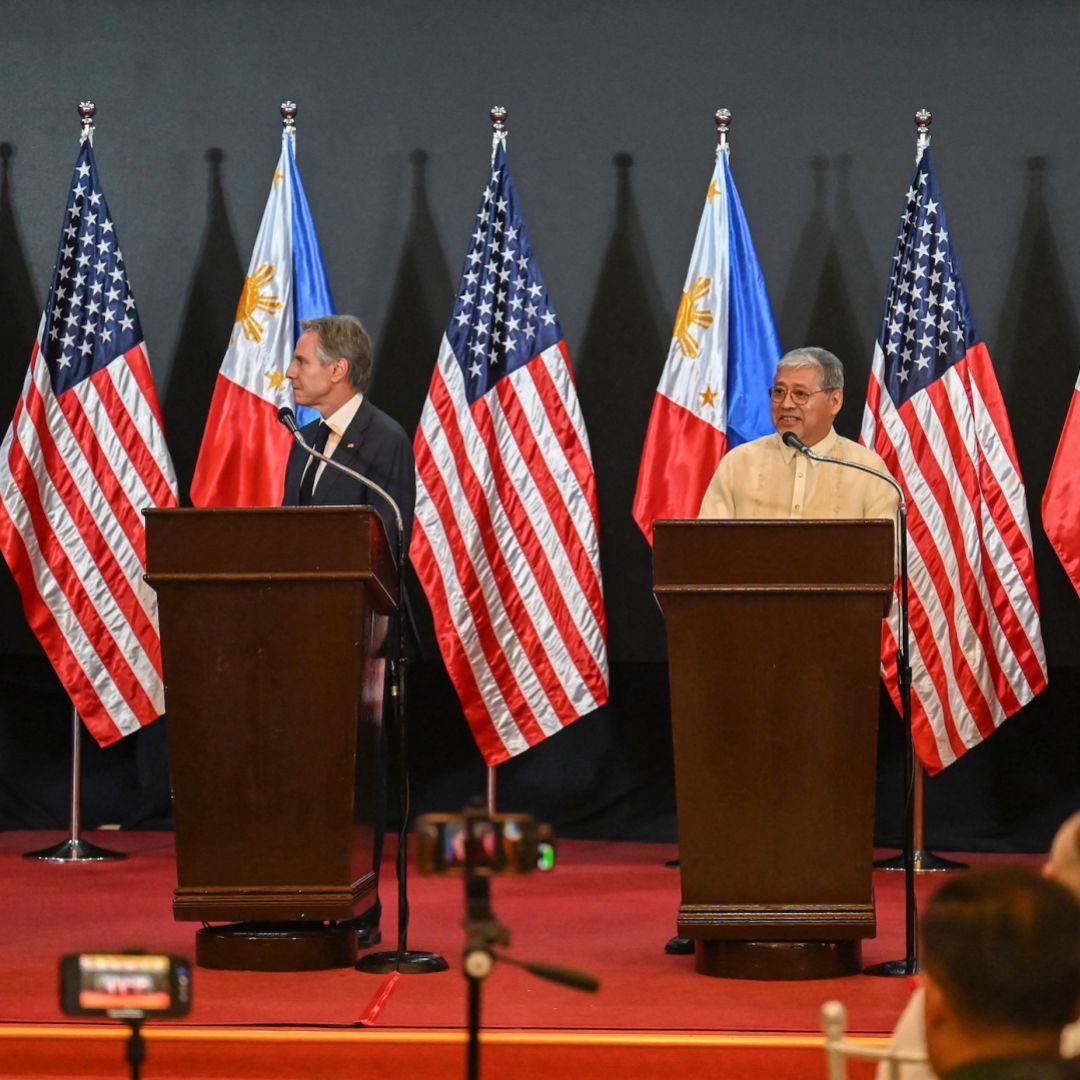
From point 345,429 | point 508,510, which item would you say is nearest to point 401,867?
point 345,429

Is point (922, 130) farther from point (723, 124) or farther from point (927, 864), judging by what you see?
point (927, 864)

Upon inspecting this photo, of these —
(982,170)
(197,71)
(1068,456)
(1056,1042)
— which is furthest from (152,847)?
(1056,1042)

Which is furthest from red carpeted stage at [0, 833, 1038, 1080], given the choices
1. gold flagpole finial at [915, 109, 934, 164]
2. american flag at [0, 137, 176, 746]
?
gold flagpole finial at [915, 109, 934, 164]

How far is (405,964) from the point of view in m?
4.01

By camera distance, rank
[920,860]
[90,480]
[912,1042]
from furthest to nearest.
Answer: [90,480] < [920,860] < [912,1042]

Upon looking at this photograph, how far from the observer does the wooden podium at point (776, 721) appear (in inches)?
154

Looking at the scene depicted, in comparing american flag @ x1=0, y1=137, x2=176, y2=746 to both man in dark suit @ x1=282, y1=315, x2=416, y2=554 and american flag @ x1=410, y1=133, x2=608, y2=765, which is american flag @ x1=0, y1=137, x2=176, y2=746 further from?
man in dark suit @ x1=282, y1=315, x2=416, y2=554

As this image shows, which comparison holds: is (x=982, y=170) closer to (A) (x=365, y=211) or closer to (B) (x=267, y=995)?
(A) (x=365, y=211)

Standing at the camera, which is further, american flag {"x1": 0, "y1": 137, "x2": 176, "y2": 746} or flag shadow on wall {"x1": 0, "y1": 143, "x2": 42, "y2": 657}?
flag shadow on wall {"x1": 0, "y1": 143, "x2": 42, "y2": 657}

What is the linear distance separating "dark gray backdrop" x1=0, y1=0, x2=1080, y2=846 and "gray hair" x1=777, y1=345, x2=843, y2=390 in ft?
5.16

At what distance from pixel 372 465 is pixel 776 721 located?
130cm

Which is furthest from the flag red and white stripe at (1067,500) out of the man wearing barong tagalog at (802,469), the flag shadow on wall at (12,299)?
the flag shadow on wall at (12,299)

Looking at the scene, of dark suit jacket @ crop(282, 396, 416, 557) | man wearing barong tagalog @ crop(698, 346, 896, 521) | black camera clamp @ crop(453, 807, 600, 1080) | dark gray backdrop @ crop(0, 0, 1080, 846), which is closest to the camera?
black camera clamp @ crop(453, 807, 600, 1080)

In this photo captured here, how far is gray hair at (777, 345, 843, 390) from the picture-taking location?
197 inches
